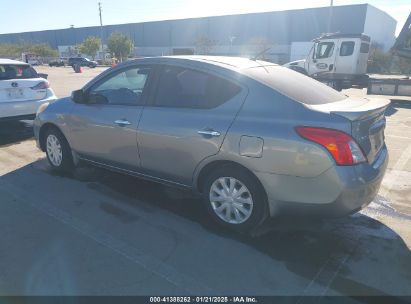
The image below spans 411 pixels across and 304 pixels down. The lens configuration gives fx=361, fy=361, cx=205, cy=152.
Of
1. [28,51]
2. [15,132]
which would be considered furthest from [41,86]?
[28,51]

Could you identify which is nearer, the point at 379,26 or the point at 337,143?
the point at 337,143

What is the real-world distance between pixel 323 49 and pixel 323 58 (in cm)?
40

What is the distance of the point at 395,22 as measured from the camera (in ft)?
250

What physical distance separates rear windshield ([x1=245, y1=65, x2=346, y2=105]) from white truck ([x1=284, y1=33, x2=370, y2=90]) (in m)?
13.5

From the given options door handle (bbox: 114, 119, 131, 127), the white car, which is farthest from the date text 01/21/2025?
the white car

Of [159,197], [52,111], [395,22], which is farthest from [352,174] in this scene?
[395,22]

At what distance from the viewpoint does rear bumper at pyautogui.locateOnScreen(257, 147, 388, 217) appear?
9.71 ft

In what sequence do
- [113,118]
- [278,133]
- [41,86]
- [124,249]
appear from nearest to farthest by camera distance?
[278,133] < [124,249] < [113,118] < [41,86]

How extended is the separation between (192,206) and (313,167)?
1.65 metres

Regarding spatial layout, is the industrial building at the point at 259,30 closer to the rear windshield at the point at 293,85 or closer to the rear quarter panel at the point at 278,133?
the rear windshield at the point at 293,85

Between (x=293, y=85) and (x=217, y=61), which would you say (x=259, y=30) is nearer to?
(x=217, y=61)

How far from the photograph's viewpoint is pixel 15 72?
721 centimetres

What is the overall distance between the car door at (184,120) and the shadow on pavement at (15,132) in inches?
170

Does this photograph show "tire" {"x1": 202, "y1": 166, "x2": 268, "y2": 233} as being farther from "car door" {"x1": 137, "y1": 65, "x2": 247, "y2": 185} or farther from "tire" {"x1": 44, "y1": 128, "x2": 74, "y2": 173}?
"tire" {"x1": 44, "y1": 128, "x2": 74, "y2": 173}
